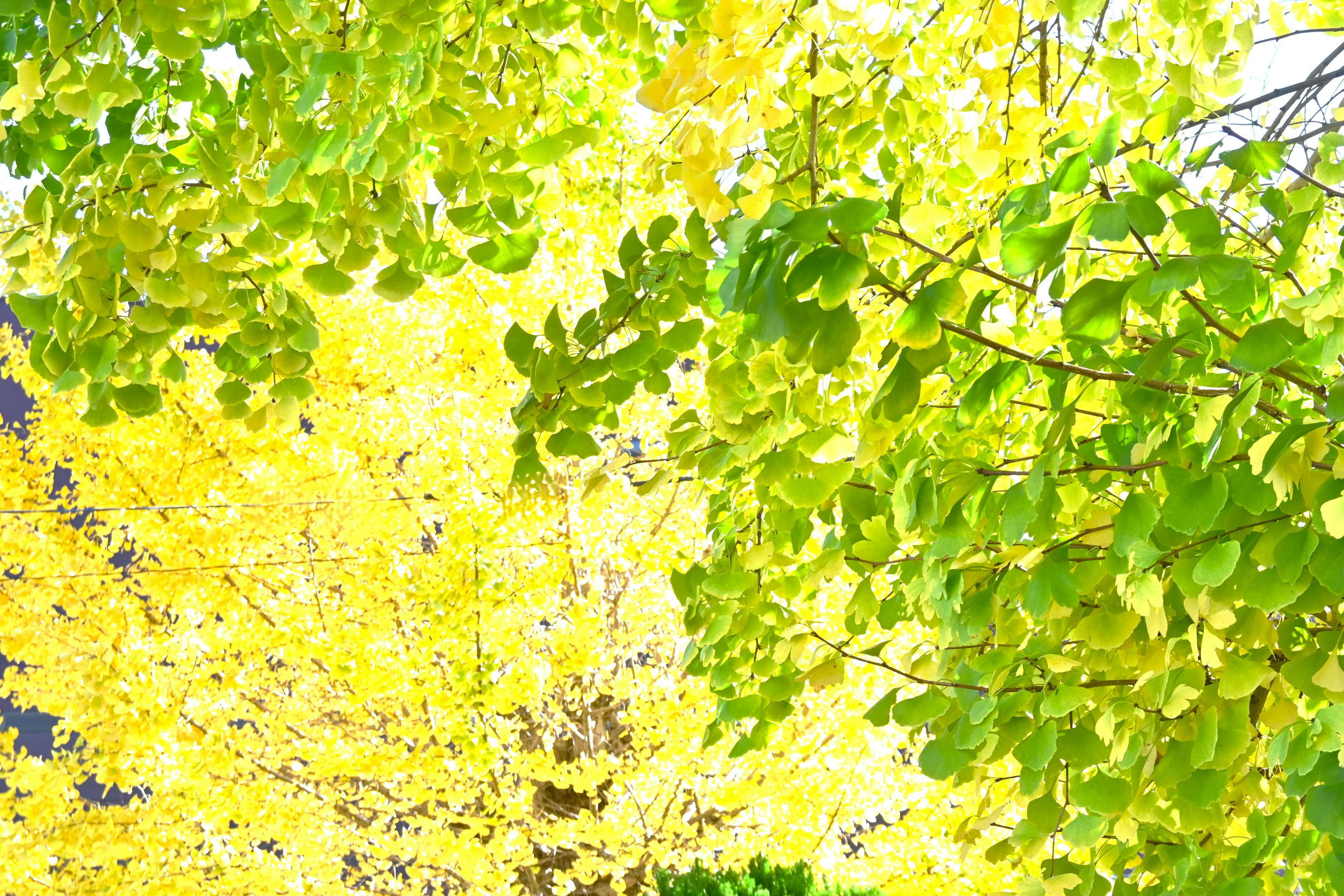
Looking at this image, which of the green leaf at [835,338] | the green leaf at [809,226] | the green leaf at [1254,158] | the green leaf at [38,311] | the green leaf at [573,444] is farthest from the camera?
the green leaf at [38,311]

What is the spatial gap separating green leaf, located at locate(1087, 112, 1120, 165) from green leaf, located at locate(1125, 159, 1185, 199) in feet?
0.14

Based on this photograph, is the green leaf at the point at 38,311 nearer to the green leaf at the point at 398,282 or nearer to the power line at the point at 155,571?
the green leaf at the point at 398,282

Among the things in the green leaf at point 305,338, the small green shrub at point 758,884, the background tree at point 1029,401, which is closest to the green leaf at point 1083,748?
the background tree at point 1029,401

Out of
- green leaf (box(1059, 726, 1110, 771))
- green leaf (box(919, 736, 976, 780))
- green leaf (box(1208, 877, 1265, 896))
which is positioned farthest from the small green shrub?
green leaf (box(1208, 877, 1265, 896))

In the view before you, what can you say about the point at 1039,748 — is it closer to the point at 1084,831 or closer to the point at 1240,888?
the point at 1084,831

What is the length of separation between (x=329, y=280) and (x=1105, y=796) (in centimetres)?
143

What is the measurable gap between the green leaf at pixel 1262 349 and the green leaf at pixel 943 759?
28.7 inches

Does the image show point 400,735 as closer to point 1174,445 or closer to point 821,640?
point 821,640

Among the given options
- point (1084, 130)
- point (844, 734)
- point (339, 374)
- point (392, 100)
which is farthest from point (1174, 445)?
point (339, 374)

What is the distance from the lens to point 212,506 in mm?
6047

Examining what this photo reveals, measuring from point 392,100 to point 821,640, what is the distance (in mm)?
1226

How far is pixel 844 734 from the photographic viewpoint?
5.75 metres

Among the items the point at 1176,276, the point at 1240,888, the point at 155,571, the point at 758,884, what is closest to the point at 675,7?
the point at 1176,276

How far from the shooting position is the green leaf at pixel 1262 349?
4.05ft
